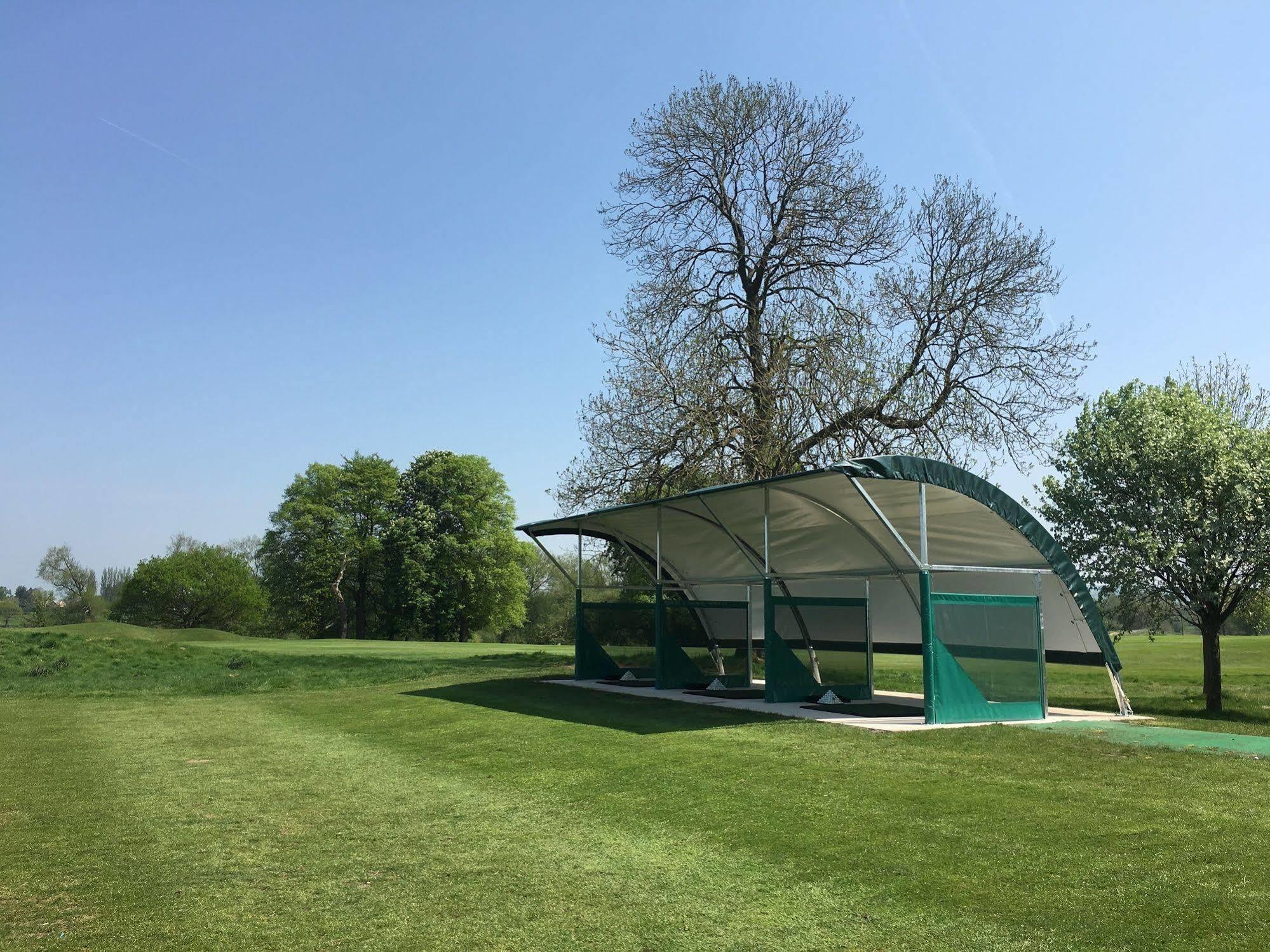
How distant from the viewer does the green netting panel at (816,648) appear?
15.8m

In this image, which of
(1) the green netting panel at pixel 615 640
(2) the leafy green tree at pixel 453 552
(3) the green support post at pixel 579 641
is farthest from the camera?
(2) the leafy green tree at pixel 453 552

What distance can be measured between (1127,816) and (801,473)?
21.2 ft

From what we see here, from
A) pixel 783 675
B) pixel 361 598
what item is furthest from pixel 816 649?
pixel 361 598

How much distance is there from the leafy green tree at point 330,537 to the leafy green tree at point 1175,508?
47440mm

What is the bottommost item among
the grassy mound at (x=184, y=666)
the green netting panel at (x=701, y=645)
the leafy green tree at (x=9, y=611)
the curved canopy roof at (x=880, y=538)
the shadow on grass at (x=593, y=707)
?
the leafy green tree at (x=9, y=611)

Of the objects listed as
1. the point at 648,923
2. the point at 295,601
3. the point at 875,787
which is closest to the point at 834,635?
the point at 875,787

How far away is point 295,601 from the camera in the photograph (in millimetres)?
60281

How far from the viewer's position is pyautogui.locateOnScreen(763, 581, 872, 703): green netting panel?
15.8 meters

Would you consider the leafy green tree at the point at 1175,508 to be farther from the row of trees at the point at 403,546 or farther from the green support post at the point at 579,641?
the row of trees at the point at 403,546

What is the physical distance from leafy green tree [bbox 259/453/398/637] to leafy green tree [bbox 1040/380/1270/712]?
47440 mm

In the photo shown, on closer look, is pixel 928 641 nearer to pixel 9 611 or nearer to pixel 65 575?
pixel 65 575

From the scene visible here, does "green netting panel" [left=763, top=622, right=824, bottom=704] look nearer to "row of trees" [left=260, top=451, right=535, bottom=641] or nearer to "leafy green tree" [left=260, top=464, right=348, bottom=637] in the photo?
"row of trees" [left=260, top=451, right=535, bottom=641]

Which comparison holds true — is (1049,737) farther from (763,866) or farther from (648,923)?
(648,923)

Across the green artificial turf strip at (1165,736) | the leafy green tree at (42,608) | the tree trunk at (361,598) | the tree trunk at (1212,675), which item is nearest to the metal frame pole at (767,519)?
the green artificial turf strip at (1165,736)
